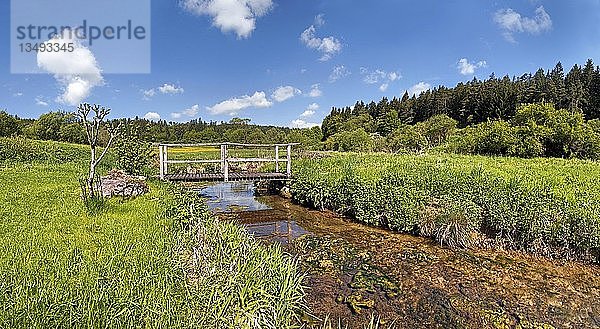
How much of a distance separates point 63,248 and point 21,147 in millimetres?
21845

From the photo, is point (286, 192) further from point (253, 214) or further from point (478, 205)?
point (478, 205)

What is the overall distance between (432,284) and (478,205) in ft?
10.9

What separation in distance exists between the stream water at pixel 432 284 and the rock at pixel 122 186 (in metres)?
3.43

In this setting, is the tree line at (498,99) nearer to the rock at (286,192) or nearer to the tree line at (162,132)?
the tree line at (162,132)

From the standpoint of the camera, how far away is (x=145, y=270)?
4391mm

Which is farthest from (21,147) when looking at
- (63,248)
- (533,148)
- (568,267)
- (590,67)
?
A: (590,67)

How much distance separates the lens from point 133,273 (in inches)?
170

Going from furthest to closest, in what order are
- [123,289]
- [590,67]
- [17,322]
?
[590,67] < [123,289] < [17,322]

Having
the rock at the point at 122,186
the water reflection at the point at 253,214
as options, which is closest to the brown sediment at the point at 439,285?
the water reflection at the point at 253,214

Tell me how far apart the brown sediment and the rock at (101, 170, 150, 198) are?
4.10m

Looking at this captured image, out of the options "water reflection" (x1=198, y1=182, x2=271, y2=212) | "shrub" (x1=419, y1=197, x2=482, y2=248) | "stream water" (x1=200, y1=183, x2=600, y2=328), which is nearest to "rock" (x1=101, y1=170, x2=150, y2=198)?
"stream water" (x1=200, y1=183, x2=600, y2=328)

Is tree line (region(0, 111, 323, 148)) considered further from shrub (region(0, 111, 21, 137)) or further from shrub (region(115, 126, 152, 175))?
shrub (region(115, 126, 152, 175))

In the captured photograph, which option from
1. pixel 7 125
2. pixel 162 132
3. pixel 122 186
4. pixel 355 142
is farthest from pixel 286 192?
pixel 162 132

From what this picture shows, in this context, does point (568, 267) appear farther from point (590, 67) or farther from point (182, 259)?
point (590, 67)
